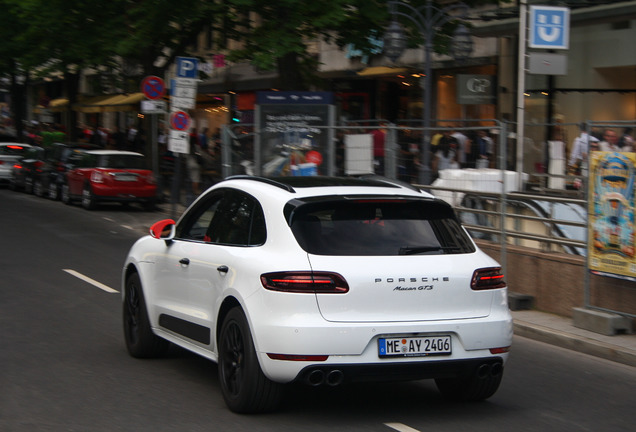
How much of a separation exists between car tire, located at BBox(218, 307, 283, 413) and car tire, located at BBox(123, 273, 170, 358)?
1.71 metres

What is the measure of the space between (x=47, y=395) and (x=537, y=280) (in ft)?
20.0

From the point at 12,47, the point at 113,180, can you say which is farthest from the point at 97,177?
the point at 12,47

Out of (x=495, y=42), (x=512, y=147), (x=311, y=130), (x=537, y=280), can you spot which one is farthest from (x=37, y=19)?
(x=537, y=280)

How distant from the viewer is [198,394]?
7.11 m

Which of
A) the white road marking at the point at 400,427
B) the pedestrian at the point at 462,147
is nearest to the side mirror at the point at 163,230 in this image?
the white road marking at the point at 400,427

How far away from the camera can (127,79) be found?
35562mm

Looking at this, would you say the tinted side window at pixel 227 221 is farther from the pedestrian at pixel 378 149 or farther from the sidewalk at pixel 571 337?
the pedestrian at pixel 378 149

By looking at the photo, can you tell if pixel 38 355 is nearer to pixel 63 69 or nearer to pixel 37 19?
pixel 37 19

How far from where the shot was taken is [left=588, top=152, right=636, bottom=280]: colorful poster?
31.3 ft

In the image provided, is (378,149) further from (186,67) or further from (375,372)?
(375,372)

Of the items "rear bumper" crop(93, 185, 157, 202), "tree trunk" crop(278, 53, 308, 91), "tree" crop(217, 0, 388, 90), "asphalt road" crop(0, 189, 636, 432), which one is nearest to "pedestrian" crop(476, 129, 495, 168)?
"asphalt road" crop(0, 189, 636, 432)

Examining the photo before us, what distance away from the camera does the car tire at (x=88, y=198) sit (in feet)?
82.1

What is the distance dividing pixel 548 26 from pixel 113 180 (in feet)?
40.9

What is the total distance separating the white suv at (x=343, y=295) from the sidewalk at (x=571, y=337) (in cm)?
Answer: 258
